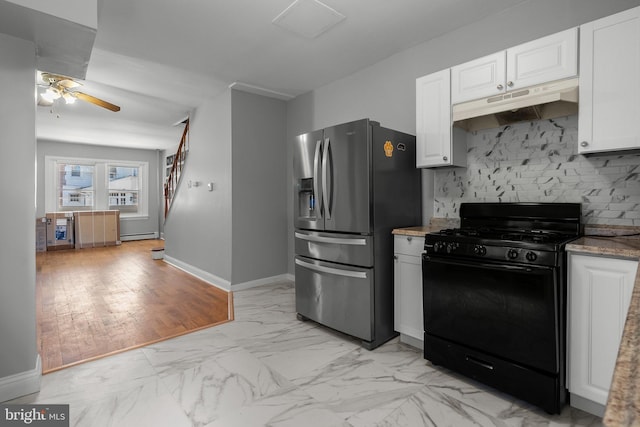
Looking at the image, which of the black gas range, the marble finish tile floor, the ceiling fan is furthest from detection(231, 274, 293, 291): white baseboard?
Answer: the ceiling fan

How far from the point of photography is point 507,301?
5.98 feet

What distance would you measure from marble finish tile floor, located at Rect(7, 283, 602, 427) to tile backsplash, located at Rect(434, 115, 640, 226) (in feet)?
4.18

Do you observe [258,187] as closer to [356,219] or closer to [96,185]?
[356,219]

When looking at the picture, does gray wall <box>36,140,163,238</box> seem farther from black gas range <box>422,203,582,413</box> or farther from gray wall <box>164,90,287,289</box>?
black gas range <box>422,203,582,413</box>

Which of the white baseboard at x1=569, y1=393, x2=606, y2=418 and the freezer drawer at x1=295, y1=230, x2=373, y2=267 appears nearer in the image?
the white baseboard at x1=569, y1=393, x2=606, y2=418

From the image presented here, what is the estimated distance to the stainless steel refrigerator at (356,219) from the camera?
2.53 metres

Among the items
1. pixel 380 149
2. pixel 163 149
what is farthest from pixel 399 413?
pixel 163 149

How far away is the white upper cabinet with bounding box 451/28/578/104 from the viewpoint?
1.91 metres

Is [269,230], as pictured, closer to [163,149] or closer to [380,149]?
[380,149]

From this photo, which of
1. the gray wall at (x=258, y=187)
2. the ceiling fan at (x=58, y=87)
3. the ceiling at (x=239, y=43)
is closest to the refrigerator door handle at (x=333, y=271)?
the gray wall at (x=258, y=187)

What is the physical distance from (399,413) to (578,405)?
985 mm

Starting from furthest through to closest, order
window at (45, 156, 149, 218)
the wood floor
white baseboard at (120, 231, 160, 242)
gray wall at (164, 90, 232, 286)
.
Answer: white baseboard at (120, 231, 160, 242) → window at (45, 156, 149, 218) → gray wall at (164, 90, 232, 286) → the wood floor

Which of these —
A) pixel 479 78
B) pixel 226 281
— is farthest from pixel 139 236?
pixel 479 78

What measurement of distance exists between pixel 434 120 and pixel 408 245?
3.32 feet
